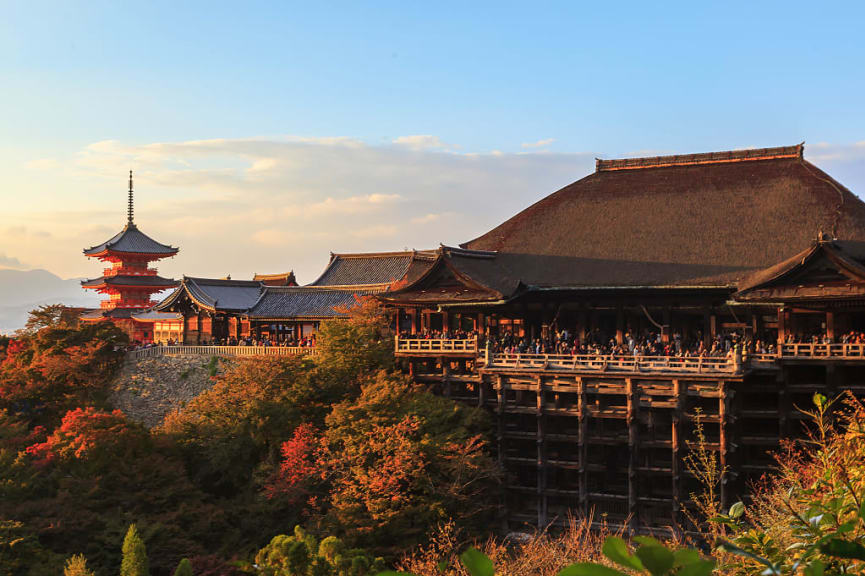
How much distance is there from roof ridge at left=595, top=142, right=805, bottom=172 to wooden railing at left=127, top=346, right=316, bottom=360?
18.5 meters

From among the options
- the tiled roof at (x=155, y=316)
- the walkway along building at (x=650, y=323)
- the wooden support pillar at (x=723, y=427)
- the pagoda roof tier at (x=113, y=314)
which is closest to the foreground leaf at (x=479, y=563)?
the walkway along building at (x=650, y=323)

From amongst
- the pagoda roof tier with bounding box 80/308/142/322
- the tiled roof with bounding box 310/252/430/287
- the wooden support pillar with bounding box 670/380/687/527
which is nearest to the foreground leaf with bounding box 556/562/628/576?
the wooden support pillar with bounding box 670/380/687/527

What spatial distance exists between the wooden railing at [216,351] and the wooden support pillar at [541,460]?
12423 mm

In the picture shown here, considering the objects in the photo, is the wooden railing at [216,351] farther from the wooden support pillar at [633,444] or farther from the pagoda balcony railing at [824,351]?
the pagoda balcony railing at [824,351]

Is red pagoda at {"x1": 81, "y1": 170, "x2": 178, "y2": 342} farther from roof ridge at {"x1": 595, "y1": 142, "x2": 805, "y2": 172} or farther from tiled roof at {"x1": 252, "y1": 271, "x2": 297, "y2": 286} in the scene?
roof ridge at {"x1": 595, "y1": 142, "x2": 805, "y2": 172}

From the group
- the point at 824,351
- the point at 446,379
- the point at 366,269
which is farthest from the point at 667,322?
the point at 366,269

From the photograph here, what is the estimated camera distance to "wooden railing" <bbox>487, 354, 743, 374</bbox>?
1156 inches

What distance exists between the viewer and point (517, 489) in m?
32.9

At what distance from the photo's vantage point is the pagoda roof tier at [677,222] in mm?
33875

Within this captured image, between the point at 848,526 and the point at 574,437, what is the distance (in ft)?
97.5

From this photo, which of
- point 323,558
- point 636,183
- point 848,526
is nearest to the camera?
point 848,526

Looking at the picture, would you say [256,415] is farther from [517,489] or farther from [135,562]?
[517,489]

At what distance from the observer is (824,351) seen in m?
29.2

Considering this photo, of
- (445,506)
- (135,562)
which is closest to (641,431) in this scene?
(445,506)
